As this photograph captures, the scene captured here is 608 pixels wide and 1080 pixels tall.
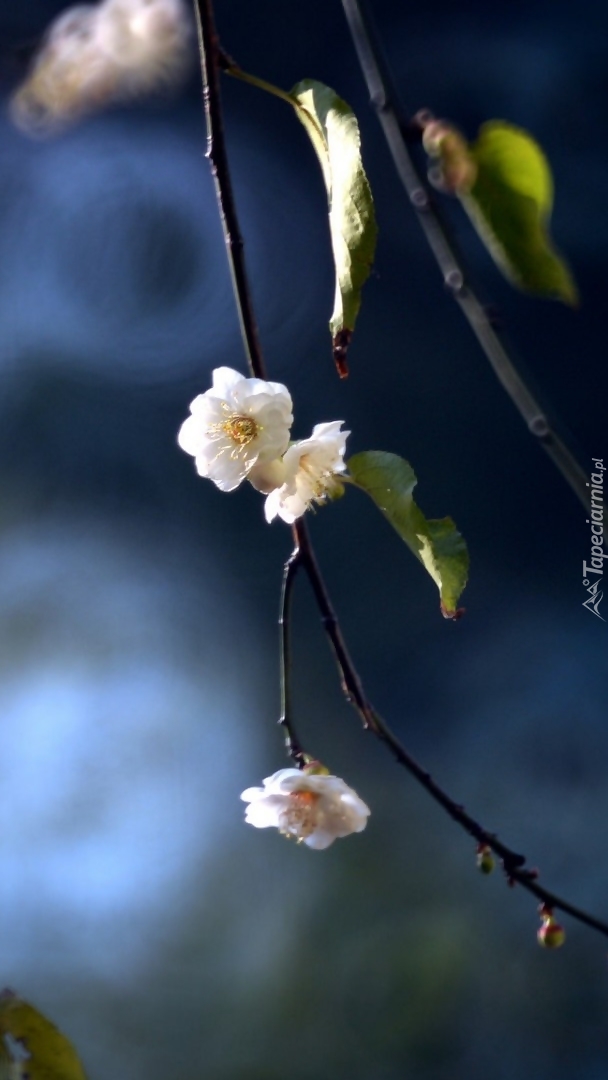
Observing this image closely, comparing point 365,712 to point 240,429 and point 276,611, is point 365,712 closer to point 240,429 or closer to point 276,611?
point 240,429

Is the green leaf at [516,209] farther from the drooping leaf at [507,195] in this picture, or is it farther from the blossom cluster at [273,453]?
the blossom cluster at [273,453]

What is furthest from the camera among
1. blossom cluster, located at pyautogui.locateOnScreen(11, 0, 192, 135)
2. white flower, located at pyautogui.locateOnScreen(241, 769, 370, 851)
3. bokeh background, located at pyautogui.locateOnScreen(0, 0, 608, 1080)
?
bokeh background, located at pyautogui.locateOnScreen(0, 0, 608, 1080)

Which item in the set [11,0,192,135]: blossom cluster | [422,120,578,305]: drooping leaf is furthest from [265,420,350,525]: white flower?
[11,0,192,135]: blossom cluster

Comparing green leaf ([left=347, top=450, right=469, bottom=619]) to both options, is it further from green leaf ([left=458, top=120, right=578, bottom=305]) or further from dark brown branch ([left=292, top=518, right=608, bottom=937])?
green leaf ([left=458, top=120, right=578, bottom=305])

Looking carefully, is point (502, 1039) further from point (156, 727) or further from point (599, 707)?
point (156, 727)

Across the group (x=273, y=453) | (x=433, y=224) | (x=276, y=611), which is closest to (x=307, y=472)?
(x=273, y=453)

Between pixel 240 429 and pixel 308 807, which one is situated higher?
pixel 240 429
